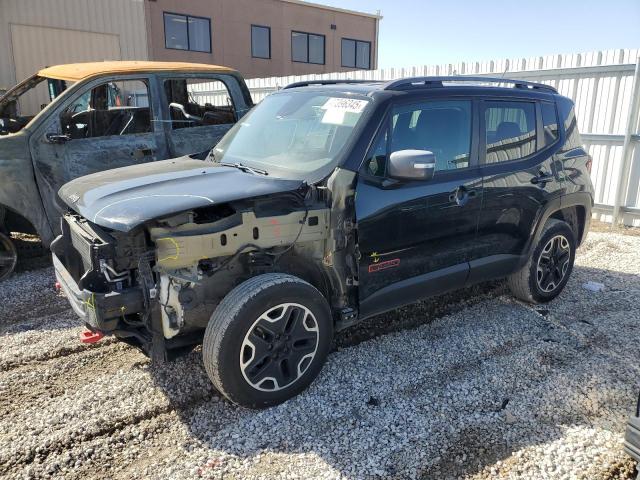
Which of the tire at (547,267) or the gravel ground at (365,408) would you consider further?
the tire at (547,267)

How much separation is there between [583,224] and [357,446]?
3.52 m

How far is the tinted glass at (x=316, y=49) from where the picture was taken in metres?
25.8

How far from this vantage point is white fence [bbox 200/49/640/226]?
7.80 m

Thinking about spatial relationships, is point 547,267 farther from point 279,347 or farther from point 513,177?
point 279,347

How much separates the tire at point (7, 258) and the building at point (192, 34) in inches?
526

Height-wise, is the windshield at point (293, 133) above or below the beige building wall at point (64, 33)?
below

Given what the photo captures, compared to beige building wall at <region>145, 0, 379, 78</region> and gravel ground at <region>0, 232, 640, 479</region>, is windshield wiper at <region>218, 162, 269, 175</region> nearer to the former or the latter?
gravel ground at <region>0, 232, 640, 479</region>

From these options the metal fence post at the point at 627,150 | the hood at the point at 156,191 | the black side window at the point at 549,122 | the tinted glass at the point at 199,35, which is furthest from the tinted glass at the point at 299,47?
the hood at the point at 156,191

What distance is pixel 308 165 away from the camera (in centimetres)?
339

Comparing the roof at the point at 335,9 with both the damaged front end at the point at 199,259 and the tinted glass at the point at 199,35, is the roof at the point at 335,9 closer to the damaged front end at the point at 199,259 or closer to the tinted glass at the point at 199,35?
the tinted glass at the point at 199,35

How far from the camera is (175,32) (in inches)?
812

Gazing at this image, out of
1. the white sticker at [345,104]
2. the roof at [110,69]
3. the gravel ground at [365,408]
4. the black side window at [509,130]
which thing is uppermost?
the roof at [110,69]

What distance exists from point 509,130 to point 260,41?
2163 cm

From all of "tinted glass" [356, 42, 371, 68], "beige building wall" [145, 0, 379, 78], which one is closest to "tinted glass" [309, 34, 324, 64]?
"beige building wall" [145, 0, 379, 78]
